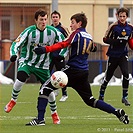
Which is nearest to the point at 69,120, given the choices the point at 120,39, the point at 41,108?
the point at 41,108

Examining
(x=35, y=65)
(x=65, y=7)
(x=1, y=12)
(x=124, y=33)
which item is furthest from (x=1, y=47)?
(x=35, y=65)

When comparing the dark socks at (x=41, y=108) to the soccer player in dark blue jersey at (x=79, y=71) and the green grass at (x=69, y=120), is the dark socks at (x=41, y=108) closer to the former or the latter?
the soccer player in dark blue jersey at (x=79, y=71)

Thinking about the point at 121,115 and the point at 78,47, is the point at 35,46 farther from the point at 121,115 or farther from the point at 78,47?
the point at 121,115

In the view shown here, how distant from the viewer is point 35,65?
40.9 feet

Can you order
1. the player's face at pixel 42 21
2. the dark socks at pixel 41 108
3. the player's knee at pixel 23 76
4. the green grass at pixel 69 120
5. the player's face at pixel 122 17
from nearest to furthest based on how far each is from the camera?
the green grass at pixel 69 120 < the dark socks at pixel 41 108 < the player's face at pixel 42 21 < the player's knee at pixel 23 76 < the player's face at pixel 122 17

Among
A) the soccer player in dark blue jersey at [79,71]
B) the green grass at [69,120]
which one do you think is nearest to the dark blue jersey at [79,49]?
the soccer player in dark blue jersey at [79,71]

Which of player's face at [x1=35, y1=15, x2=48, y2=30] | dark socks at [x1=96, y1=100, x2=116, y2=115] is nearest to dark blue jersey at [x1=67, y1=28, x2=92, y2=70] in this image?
dark socks at [x1=96, y1=100, x2=116, y2=115]

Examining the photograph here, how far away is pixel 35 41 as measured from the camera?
1242 centimetres

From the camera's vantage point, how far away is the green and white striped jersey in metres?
12.4

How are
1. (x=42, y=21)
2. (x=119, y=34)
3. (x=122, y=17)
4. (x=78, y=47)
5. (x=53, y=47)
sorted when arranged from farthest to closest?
1. (x=119, y=34)
2. (x=122, y=17)
3. (x=42, y=21)
4. (x=78, y=47)
5. (x=53, y=47)

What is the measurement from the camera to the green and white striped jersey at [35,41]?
12406mm

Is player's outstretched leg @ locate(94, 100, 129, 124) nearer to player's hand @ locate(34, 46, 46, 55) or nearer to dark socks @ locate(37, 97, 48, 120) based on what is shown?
dark socks @ locate(37, 97, 48, 120)

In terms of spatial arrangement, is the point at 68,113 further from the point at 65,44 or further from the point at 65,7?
the point at 65,7

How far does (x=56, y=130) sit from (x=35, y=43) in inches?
80.6
